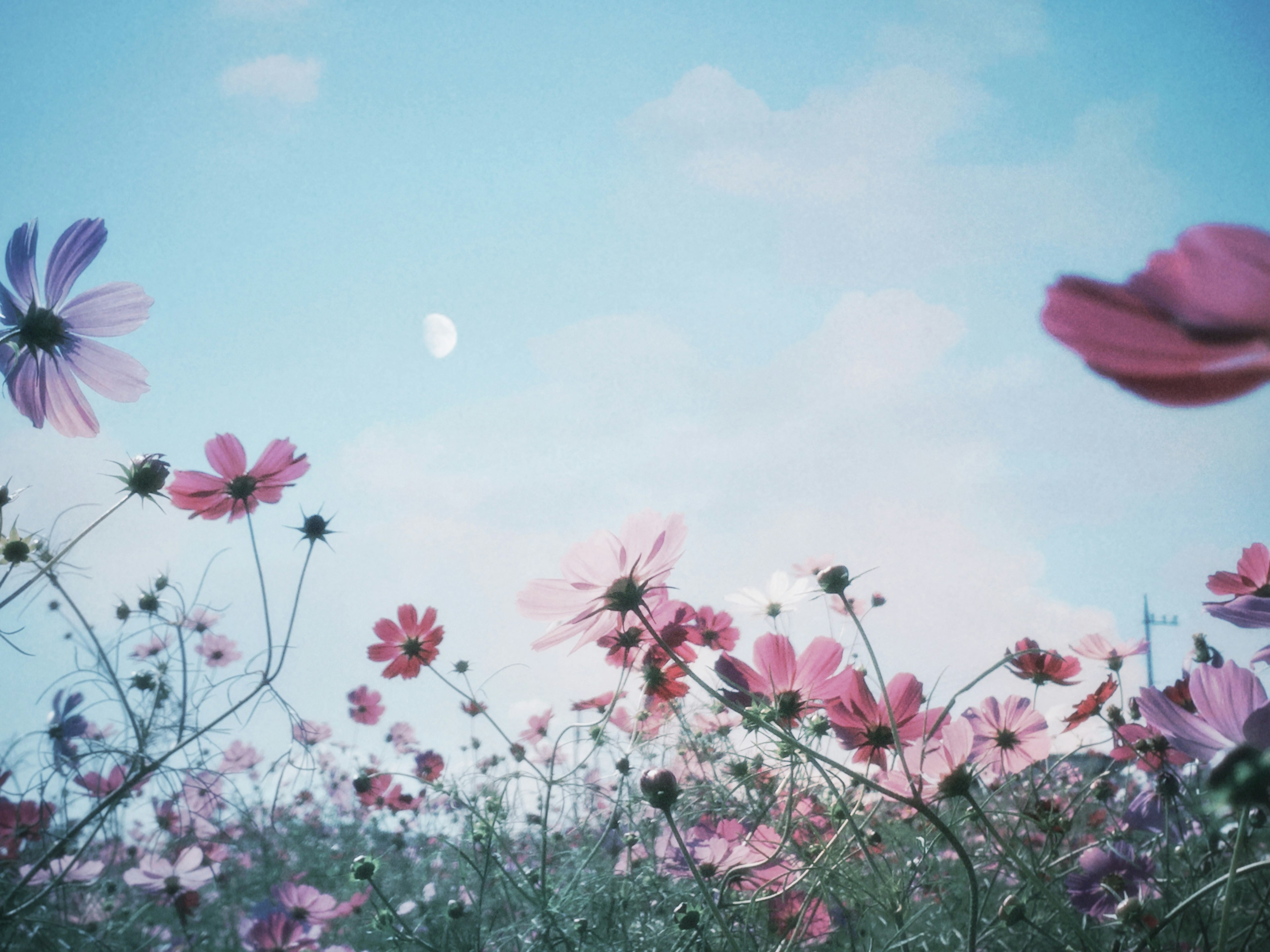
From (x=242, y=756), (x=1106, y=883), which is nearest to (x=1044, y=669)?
(x=1106, y=883)

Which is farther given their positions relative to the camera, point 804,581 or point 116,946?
point 116,946

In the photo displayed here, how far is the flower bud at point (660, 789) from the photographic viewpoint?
2.21ft

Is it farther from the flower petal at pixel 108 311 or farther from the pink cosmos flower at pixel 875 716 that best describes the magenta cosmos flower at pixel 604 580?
the flower petal at pixel 108 311

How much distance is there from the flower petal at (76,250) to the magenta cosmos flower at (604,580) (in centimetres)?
58

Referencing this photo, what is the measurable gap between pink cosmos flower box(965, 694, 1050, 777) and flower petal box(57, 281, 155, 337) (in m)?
1.21

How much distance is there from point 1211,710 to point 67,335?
1.11 metres

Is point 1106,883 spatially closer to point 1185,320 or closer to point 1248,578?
point 1248,578

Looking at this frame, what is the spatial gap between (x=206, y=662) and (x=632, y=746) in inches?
85.0

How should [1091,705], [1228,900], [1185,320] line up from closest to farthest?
[1185,320], [1228,900], [1091,705]

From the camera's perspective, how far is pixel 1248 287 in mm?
154

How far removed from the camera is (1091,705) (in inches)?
44.9

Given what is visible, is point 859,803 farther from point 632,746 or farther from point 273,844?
point 273,844

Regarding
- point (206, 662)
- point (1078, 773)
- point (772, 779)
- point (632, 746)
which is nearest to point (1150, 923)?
point (772, 779)

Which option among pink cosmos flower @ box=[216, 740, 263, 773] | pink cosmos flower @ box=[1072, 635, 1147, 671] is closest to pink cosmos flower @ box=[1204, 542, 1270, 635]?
pink cosmos flower @ box=[1072, 635, 1147, 671]
